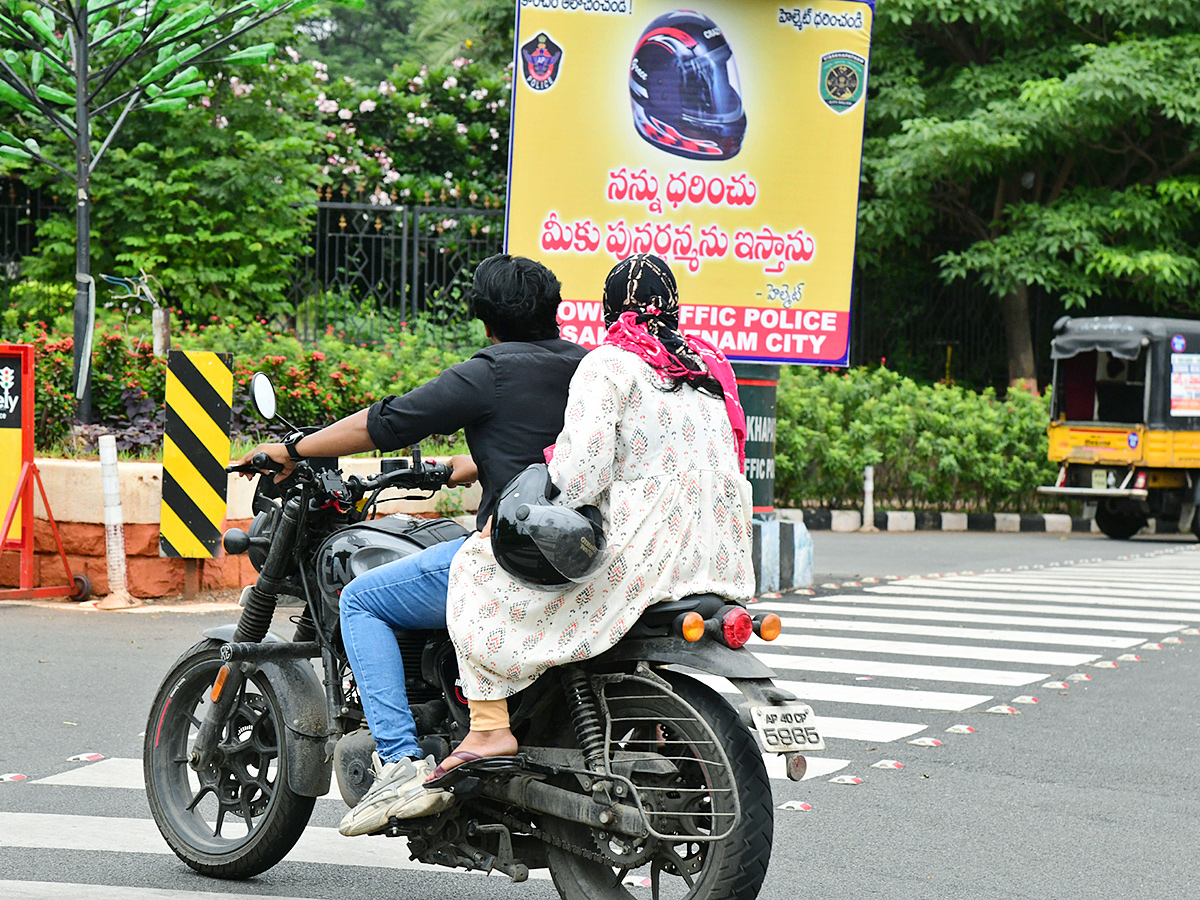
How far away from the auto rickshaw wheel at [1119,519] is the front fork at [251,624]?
54.6ft

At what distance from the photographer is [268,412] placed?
14.1ft

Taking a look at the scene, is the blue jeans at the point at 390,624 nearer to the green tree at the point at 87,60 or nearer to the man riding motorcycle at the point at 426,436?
the man riding motorcycle at the point at 426,436

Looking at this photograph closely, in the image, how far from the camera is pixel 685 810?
3.64 meters

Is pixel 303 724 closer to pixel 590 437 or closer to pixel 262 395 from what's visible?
pixel 262 395

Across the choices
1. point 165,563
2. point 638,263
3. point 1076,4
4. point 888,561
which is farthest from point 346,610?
point 1076,4

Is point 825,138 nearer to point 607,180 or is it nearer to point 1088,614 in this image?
point 607,180

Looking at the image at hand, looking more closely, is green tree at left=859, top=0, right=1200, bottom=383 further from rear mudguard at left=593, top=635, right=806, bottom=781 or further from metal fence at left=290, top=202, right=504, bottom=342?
rear mudguard at left=593, top=635, right=806, bottom=781

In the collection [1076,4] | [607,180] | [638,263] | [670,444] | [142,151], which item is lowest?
[670,444]

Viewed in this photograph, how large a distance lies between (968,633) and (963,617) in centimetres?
78

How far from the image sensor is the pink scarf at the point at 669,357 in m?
3.88

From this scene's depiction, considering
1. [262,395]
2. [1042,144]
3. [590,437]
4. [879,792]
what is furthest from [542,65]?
[1042,144]

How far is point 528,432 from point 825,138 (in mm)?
7809

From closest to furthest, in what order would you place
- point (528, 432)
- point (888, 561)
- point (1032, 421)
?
point (528, 432) → point (888, 561) → point (1032, 421)

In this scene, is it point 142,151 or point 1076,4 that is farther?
point 1076,4
